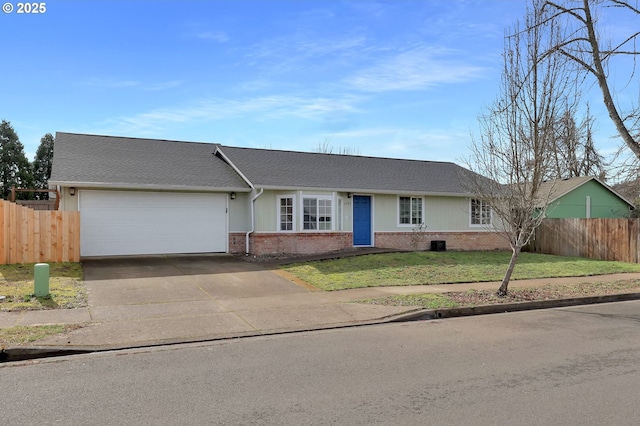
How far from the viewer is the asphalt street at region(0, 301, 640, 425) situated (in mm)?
4438

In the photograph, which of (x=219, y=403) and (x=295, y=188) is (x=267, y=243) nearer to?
(x=295, y=188)

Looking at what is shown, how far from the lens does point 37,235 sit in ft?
46.3

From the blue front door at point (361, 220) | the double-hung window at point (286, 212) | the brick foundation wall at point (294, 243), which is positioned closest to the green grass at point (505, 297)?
the brick foundation wall at point (294, 243)

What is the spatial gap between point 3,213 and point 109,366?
1003 centimetres

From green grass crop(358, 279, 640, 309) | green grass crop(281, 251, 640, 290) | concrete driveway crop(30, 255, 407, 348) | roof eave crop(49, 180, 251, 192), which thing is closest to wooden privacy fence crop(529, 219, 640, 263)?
green grass crop(281, 251, 640, 290)

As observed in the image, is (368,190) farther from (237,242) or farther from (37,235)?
(37,235)

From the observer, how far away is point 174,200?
17469 mm

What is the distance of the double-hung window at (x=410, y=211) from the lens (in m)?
20.8

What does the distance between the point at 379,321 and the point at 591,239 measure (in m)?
16.3

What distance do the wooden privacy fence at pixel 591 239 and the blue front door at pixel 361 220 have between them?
9.09m

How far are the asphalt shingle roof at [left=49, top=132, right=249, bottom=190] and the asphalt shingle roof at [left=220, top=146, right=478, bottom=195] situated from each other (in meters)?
0.99

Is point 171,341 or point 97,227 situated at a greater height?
point 97,227

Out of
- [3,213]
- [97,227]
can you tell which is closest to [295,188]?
[97,227]

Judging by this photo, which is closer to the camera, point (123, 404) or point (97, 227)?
point (123, 404)
